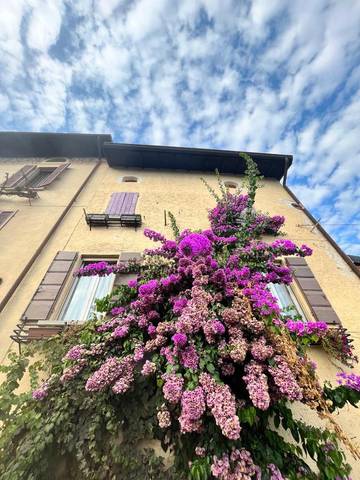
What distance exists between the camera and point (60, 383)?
2217mm

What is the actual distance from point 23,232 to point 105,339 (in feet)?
12.8

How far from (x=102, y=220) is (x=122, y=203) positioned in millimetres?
1121

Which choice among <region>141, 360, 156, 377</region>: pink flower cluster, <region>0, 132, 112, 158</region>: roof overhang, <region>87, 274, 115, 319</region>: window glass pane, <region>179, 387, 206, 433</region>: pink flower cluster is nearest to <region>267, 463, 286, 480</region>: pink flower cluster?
<region>179, 387, 206, 433</region>: pink flower cluster

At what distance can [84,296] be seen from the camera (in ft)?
12.9

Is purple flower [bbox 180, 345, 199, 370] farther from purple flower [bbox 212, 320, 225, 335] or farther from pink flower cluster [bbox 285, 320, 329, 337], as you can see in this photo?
pink flower cluster [bbox 285, 320, 329, 337]

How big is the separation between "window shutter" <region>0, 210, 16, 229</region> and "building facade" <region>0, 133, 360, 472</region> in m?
0.03

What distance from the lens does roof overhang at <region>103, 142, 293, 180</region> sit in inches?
318

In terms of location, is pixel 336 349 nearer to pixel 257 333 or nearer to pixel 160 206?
pixel 257 333

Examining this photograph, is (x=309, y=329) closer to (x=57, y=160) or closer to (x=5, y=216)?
(x=5, y=216)

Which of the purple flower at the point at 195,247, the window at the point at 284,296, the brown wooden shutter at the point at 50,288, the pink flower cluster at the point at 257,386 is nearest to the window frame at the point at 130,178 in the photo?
the brown wooden shutter at the point at 50,288

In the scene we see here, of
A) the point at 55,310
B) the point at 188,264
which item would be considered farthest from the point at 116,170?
the point at 188,264

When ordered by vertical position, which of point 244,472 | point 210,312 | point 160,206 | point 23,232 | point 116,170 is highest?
point 116,170

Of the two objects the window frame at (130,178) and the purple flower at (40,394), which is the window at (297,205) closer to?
the window frame at (130,178)

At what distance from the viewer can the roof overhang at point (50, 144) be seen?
8.87 meters
